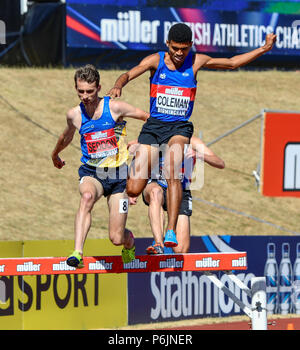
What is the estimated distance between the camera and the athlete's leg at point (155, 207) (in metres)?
9.63

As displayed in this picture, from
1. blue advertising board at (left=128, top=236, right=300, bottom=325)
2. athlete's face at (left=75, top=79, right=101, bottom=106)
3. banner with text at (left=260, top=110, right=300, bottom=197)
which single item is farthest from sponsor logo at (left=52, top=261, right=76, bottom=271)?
banner with text at (left=260, top=110, right=300, bottom=197)

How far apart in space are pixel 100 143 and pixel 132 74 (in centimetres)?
84

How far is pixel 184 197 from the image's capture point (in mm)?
10711

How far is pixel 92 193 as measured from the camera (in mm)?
9109

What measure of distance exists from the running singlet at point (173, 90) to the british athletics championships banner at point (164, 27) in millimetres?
16050

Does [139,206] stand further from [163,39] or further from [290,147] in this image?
[163,39]

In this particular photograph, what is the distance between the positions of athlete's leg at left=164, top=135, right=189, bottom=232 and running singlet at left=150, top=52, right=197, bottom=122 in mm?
294

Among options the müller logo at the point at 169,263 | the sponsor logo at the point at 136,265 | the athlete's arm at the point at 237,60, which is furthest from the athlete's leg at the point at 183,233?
the athlete's arm at the point at 237,60

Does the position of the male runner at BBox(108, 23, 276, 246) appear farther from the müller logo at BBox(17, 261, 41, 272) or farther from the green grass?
the green grass

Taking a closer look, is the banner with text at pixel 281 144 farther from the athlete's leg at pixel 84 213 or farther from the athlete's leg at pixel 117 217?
the athlete's leg at pixel 84 213

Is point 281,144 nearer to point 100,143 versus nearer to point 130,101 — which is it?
point 130,101

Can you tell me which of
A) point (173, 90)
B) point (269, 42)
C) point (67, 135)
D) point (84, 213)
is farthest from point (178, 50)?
point (84, 213)

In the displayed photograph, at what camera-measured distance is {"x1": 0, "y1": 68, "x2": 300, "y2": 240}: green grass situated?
2034 centimetres

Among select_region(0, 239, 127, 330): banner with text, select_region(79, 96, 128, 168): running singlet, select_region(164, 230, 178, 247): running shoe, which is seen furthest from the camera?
select_region(0, 239, 127, 330): banner with text
